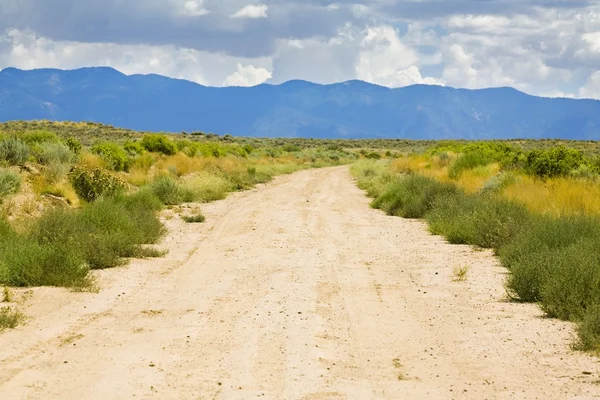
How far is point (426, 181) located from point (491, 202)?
7467 millimetres

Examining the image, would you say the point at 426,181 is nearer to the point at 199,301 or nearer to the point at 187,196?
the point at 187,196

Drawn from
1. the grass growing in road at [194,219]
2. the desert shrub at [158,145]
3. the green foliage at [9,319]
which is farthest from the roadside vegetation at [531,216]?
the desert shrub at [158,145]

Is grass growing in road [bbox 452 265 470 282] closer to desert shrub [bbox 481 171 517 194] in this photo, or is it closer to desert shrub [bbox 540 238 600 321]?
desert shrub [bbox 540 238 600 321]

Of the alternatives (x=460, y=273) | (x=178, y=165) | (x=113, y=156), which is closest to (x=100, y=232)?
(x=460, y=273)

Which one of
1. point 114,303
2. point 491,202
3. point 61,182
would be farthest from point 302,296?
point 61,182

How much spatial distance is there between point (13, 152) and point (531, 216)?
1582 cm

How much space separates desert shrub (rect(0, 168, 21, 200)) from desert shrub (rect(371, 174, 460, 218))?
11.2 meters

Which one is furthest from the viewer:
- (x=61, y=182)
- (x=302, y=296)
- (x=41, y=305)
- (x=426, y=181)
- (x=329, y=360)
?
(x=426, y=181)

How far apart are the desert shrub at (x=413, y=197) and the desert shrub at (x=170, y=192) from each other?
6.61 meters

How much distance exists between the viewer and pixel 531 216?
1805 cm

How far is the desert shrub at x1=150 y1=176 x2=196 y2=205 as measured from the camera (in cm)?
2755

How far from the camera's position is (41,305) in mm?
11227

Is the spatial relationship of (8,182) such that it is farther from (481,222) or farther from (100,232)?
(481,222)

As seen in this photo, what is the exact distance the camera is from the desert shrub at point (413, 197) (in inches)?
987
